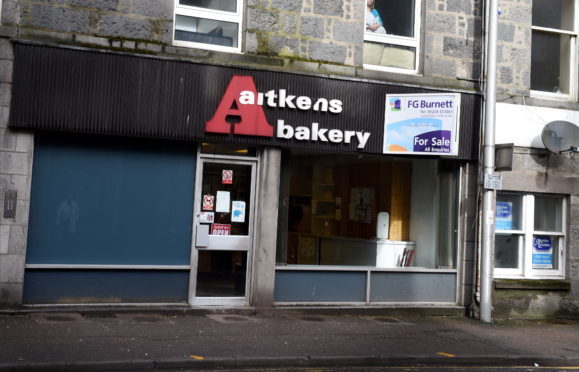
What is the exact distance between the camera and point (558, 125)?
1345cm

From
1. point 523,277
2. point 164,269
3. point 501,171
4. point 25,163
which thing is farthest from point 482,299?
point 25,163

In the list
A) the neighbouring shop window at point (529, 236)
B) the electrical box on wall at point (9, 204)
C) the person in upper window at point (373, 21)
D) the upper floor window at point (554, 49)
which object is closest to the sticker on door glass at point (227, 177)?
the electrical box on wall at point (9, 204)

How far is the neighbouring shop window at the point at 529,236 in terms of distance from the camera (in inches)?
540

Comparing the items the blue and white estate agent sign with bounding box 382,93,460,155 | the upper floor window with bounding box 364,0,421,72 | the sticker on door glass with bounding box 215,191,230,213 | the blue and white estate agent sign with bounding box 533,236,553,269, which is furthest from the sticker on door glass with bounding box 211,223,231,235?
the blue and white estate agent sign with bounding box 533,236,553,269

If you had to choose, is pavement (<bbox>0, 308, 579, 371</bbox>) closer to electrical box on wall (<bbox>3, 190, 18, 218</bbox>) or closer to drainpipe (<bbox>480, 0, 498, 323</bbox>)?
drainpipe (<bbox>480, 0, 498, 323</bbox>)

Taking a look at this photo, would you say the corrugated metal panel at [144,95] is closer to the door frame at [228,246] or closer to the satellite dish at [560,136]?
the door frame at [228,246]

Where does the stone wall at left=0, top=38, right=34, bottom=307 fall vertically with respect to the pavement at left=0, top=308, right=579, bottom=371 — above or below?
above

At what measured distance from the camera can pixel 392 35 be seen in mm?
13211

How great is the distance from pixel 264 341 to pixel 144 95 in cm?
427

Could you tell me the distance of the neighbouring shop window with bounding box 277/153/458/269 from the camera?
12742mm

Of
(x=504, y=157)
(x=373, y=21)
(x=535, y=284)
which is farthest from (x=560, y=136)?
(x=373, y=21)

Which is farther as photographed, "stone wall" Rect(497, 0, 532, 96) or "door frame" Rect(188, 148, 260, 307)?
"stone wall" Rect(497, 0, 532, 96)

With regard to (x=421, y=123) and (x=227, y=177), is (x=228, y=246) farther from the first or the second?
(x=421, y=123)

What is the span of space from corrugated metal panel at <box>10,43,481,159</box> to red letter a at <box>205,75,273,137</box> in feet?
0.29
